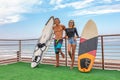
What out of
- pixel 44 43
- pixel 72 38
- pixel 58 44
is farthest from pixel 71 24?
pixel 44 43

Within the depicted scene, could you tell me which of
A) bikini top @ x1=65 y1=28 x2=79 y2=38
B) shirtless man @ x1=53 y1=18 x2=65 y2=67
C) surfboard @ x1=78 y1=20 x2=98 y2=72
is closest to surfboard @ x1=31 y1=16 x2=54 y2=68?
shirtless man @ x1=53 y1=18 x2=65 y2=67

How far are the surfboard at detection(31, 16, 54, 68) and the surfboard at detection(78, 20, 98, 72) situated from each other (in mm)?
1183

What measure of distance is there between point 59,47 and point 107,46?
1371 mm

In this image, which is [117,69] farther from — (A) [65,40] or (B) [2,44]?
(B) [2,44]

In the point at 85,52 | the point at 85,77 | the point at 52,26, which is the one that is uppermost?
the point at 52,26

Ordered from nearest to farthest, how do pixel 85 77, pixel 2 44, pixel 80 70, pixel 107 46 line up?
1. pixel 85 77
2. pixel 80 70
3. pixel 107 46
4. pixel 2 44

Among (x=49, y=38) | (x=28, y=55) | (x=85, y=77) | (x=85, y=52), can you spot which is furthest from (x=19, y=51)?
(x=85, y=77)

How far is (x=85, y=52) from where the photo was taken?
6.44m

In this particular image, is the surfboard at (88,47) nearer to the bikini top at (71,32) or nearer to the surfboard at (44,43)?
the bikini top at (71,32)

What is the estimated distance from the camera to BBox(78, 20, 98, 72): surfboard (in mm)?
6245

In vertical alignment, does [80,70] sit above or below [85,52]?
below

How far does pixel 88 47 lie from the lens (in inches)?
256

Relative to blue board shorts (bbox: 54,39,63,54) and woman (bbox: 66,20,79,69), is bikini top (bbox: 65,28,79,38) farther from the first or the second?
blue board shorts (bbox: 54,39,63,54)

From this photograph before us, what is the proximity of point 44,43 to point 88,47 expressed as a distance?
62.5 inches
